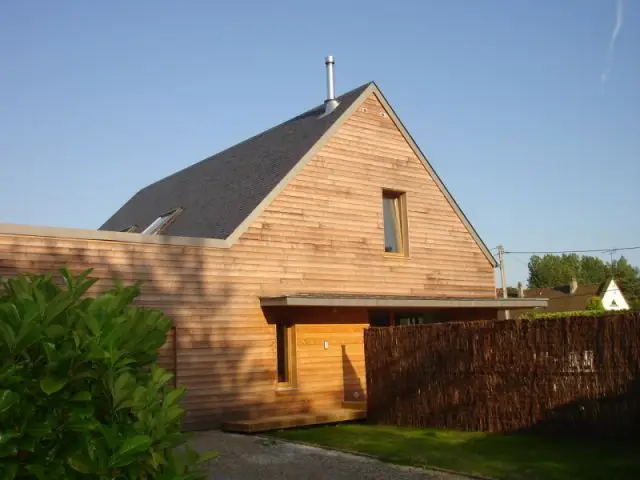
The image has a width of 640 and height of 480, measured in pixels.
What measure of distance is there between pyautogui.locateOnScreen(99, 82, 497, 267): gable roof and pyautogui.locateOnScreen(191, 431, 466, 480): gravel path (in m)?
Answer: 4.95

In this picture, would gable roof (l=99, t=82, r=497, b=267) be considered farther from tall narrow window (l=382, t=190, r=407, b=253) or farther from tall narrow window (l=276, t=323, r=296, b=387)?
tall narrow window (l=276, t=323, r=296, b=387)

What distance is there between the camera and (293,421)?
15.0m

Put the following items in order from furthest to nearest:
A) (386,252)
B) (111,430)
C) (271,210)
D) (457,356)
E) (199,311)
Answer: (386,252)
(271,210)
(199,311)
(457,356)
(111,430)

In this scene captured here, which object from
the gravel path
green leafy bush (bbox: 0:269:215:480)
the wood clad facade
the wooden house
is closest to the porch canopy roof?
the wooden house

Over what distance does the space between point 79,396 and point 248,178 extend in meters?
15.4

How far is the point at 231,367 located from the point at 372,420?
3.36m

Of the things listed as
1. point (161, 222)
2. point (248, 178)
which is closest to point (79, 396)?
point (248, 178)

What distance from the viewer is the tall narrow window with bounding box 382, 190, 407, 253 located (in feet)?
63.4

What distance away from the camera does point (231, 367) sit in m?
15.2

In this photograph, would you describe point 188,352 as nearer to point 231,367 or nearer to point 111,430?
point 231,367

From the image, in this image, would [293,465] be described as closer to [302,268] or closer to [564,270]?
[302,268]

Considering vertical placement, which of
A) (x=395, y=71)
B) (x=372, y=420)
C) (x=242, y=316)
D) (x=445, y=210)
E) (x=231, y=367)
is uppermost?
(x=395, y=71)

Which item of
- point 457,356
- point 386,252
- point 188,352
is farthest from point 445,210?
point 188,352

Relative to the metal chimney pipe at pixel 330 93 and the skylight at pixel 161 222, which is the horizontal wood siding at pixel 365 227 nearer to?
the metal chimney pipe at pixel 330 93
